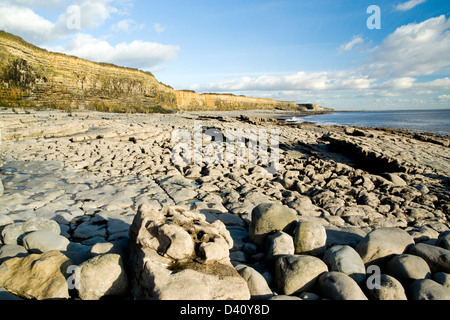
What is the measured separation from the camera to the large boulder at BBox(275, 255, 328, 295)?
2619mm

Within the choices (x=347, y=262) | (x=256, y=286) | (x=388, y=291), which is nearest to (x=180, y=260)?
(x=256, y=286)

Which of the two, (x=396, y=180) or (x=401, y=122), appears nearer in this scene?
(x=396, y=180)

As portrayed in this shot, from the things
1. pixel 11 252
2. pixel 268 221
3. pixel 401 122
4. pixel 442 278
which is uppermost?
pixel 401 122

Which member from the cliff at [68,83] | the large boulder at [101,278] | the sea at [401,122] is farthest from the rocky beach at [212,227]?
the sea at [401,122]

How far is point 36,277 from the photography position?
7.29ft

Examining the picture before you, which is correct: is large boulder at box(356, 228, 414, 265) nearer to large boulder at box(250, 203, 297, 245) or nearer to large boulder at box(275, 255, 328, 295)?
large boulder at box(275, 255, 328, 295)

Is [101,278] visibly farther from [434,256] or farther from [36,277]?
[434,256]

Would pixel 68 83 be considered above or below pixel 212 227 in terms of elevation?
above

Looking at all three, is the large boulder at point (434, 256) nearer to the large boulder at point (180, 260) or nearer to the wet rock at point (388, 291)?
the wet rock at point (388, 291)

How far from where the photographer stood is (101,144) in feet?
31.1

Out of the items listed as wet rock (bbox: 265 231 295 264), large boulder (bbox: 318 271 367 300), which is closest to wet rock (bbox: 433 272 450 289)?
large boulder (bbox: 318 271 367 300)

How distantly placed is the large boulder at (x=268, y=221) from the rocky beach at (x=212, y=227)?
2 cm

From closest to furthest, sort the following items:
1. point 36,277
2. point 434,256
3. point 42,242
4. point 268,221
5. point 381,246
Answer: point 36,277 → point 42,242 → point 434,256 → point 381,246 → point 268,221

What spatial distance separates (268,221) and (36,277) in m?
2.82
